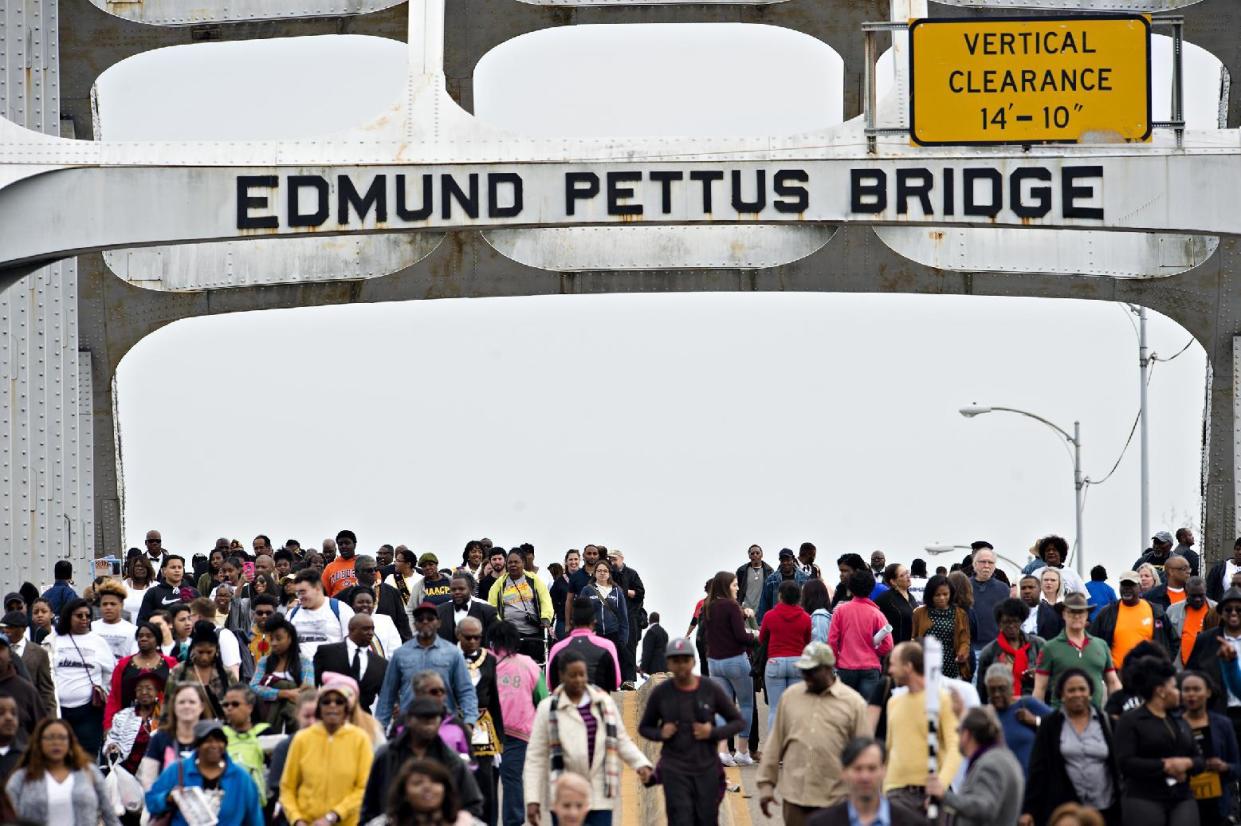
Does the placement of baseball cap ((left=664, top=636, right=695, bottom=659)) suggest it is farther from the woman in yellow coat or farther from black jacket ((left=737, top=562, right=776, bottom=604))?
black jacket ((left=737, top=562, right=776, bottom=604))

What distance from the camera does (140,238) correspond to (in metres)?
20.5

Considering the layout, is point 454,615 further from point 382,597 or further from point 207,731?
point 207,731

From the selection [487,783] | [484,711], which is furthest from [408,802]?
[484,711]

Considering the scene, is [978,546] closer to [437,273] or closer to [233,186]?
[233,186]

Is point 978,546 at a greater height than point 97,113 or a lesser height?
lesser

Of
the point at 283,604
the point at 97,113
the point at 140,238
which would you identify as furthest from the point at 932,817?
the point at 97,113

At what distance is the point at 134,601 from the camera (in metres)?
19.8

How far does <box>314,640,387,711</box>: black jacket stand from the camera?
581 inches

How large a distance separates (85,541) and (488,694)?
14.3 m

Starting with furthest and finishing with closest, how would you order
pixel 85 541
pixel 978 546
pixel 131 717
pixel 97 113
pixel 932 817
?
pixel 97 113 → pixel 85 541 → pixel 978 546 → pixel 131 717 → pixel 932 817

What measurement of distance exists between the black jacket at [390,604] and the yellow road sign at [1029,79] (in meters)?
6.21

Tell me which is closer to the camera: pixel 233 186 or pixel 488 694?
pixel 488 694

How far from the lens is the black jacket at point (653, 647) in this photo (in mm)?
21016

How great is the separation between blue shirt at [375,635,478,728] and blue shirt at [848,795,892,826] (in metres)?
4.19
